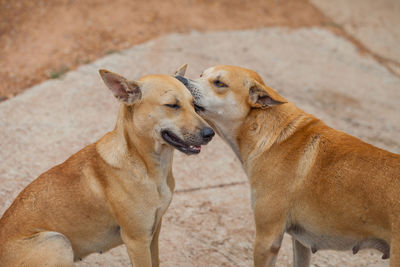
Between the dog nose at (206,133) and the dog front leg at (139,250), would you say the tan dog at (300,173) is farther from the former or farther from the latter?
the dog front leg at (139,250)

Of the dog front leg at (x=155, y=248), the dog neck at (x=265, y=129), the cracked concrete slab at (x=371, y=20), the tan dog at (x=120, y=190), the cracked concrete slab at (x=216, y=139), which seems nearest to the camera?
the tan dog at (x=120, y=190)

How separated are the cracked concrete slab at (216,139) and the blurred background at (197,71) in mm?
21

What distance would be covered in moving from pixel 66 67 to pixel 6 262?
5.56 meters

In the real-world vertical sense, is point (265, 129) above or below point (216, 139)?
above

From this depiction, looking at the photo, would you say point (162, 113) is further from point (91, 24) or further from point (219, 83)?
point (91, 24)

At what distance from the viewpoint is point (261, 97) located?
4.44 m

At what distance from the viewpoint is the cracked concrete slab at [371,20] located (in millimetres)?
12180

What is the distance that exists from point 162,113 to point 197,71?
527 cm

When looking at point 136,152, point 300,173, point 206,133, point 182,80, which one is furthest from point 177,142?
point 300,173

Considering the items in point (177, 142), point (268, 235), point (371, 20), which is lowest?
point (268, 235)

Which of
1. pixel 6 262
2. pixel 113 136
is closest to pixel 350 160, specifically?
pixel 113 136

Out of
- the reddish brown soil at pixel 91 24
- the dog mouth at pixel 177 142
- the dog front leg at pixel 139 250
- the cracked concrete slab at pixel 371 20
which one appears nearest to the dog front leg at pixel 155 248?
the dog front leg at pixel 139 250

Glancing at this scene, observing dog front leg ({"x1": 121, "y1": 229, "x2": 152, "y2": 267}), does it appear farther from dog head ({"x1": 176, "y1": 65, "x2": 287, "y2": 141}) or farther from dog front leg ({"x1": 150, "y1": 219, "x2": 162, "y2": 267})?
dog head ({"x1": 176, "y1": 65, "x2": 287, "y2": 141})

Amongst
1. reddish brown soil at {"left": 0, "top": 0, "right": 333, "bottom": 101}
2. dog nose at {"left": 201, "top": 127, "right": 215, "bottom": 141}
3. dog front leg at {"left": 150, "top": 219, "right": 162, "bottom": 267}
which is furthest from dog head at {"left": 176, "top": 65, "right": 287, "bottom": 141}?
reddish brown soil at {"left": 0, "top": 0, "right": 333, "bottom": 101}
